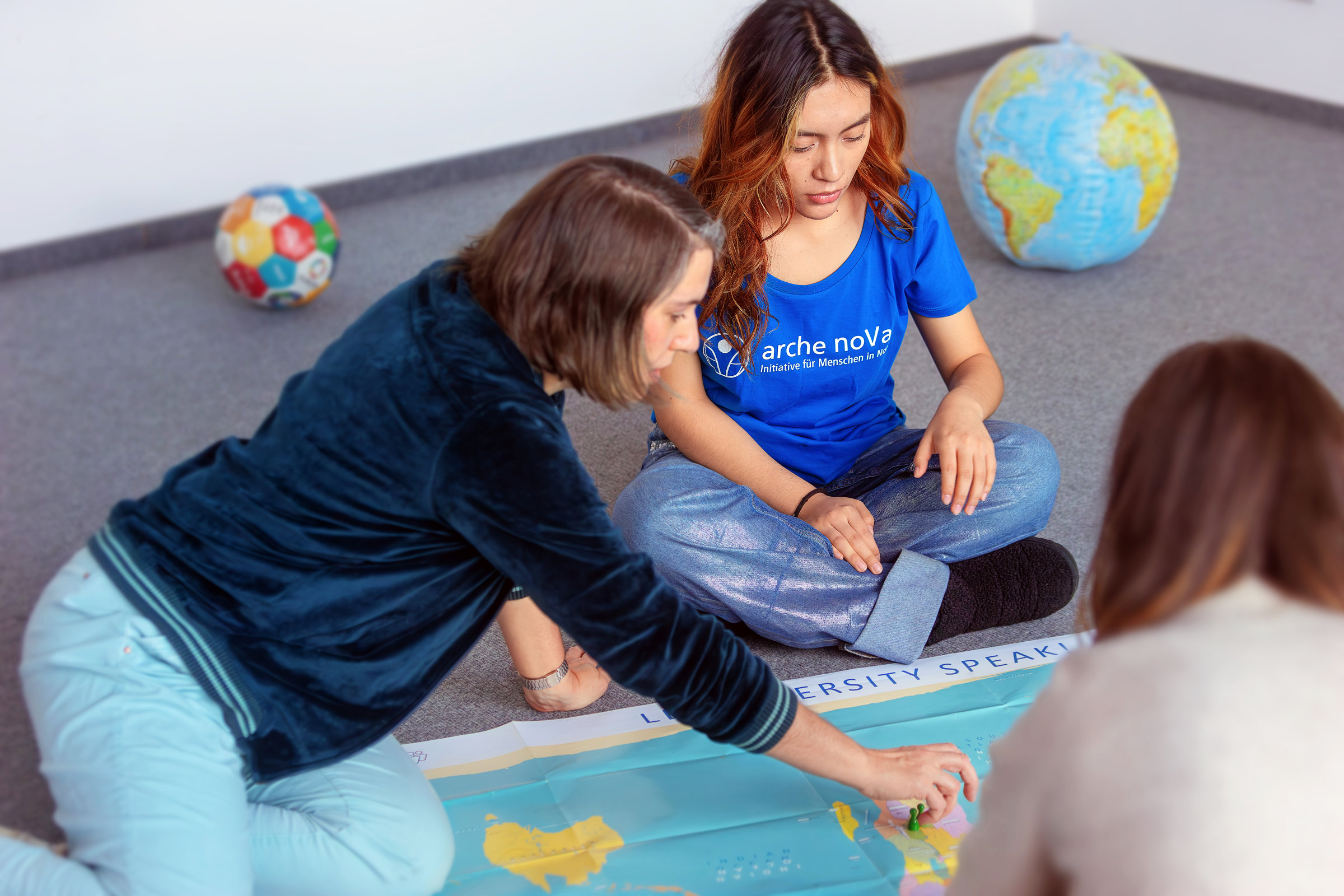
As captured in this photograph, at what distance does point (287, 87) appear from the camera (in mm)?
3160

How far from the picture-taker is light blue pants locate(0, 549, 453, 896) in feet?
3.11

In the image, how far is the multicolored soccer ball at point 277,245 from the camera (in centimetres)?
255

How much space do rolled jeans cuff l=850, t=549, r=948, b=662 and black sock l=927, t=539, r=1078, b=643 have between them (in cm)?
3

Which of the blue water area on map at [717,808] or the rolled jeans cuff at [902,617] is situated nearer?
the blue water area on map at [717,808]

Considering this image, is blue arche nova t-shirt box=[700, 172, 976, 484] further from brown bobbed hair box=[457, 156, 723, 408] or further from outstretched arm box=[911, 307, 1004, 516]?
brown bobbed hair box=[457, 156, 723, 408]

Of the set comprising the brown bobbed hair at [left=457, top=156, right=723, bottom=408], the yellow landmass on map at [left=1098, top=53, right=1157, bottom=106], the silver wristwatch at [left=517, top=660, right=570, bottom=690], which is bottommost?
the silver wristwatch at [left=517, top=660, right=570, bottom=690]

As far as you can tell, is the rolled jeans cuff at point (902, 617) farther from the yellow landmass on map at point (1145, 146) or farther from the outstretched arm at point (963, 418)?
the yellow landmass on map at point (1145, 146)

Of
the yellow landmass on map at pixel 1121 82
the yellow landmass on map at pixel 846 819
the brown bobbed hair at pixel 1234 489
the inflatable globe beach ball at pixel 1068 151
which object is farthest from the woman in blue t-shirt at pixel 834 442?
the yellow landmass on map at pixel 1121 82

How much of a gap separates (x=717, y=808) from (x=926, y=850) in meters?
0.22

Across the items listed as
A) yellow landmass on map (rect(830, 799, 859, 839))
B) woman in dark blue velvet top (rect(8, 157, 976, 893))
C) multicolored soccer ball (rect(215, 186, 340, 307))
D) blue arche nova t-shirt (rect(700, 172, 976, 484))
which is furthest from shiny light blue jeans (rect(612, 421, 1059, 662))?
multicolored soccer ball (rect(215, 186, 340, 307))

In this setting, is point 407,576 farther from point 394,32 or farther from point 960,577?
point 394,32

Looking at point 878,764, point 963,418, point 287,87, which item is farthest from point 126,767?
point 287,87

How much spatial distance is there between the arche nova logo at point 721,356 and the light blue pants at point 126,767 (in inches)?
29.3

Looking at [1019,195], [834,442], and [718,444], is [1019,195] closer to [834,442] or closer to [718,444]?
[834,442]
